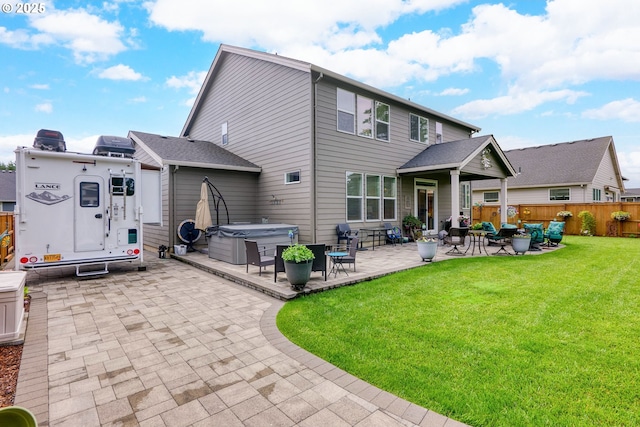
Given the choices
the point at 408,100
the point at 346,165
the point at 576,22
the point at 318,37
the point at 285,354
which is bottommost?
the point at 285,354

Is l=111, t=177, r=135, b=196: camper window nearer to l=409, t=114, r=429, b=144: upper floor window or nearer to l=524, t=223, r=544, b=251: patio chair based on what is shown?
l=409, t=114, r=429, b=144: upper floor window

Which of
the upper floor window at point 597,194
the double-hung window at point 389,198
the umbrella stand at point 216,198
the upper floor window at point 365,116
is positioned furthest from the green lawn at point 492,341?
the upper floor window at point 597,194

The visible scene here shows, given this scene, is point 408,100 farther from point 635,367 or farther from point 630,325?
point 635,367

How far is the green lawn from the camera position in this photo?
88.5 inches

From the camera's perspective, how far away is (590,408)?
7.10ft

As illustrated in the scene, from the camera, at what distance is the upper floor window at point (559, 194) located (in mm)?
18719

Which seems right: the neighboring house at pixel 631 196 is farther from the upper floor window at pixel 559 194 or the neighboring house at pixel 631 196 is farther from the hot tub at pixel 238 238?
the hot tub at pixel 238 238

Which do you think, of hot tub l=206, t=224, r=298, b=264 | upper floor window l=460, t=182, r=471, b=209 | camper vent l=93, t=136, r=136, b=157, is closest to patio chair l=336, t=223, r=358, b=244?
hot tub l=206, t=224, r=298, b=264

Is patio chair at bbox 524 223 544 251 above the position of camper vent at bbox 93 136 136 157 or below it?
below

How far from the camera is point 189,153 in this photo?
10539 millimetres

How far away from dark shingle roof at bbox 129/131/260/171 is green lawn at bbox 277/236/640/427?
6.90 m

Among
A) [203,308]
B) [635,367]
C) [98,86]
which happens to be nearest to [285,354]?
[203,308]

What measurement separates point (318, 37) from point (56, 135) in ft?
32.7

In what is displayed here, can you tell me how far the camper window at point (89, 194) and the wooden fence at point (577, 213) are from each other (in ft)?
52.1
